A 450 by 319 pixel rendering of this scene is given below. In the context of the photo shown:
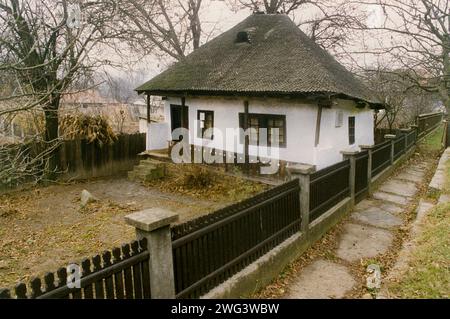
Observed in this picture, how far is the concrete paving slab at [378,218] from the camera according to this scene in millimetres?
8562

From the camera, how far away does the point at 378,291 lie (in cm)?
518

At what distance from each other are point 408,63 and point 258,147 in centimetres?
1003

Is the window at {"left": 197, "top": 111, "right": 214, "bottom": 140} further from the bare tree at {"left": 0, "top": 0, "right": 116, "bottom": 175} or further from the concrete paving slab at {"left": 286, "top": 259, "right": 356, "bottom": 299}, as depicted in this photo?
the concrete paving slab at {"left": 286, "top": 259, "right": 356, "bottom": 299}

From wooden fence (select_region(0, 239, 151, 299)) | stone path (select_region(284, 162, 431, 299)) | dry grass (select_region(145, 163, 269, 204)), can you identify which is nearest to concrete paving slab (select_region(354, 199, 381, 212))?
stone path (select_region(284, 162, 431, 299))

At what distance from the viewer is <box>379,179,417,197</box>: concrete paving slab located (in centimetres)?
1143

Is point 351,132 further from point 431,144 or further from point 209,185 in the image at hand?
point 431,144

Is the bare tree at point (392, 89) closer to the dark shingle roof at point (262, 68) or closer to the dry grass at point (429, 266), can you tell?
the dark shingle roof at point (262, 68)

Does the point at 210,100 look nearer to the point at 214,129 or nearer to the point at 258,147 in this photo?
the point at 214,129

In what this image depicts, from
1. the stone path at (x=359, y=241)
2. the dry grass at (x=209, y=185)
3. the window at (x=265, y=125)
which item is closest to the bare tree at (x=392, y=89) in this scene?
the window at (x=265, y=125)

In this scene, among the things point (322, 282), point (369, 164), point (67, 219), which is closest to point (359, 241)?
point (322, 282)

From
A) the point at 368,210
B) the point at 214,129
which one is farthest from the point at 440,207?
the point at 214,129

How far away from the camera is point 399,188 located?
12.0 meters

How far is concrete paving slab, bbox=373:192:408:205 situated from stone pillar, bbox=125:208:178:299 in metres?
8.42

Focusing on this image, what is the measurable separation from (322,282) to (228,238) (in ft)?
Result: 6.53
